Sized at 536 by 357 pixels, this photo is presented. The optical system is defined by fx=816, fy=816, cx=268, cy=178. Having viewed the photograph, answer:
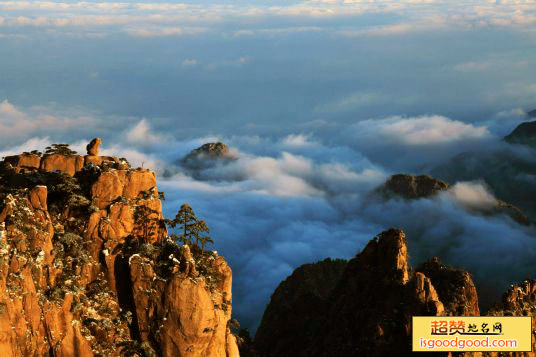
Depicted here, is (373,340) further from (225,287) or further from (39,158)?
(39,158)

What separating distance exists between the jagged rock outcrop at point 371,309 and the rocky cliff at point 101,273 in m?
31.1

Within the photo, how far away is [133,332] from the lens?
264 feet

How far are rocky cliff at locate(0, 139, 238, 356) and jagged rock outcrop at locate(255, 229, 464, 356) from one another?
31.1 m

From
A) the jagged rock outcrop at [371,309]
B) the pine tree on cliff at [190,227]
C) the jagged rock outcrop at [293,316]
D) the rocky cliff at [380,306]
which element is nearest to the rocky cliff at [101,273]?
the pine tree on cliff at [190,227]

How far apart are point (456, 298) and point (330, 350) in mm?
19191

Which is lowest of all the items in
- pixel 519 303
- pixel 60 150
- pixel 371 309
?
pixel 371 309

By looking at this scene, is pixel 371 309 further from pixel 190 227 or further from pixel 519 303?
pixel 190 227

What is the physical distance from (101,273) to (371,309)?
4598 centimetres

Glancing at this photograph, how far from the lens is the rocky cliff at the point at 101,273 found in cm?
7338

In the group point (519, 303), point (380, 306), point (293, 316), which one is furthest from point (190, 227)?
point (519, 303)

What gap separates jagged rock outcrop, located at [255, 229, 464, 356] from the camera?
10700 centimetres

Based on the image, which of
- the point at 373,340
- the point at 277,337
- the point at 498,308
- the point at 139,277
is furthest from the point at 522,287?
the point at 139,277

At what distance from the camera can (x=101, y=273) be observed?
80.8m

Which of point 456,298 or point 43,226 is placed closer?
point 43,226
